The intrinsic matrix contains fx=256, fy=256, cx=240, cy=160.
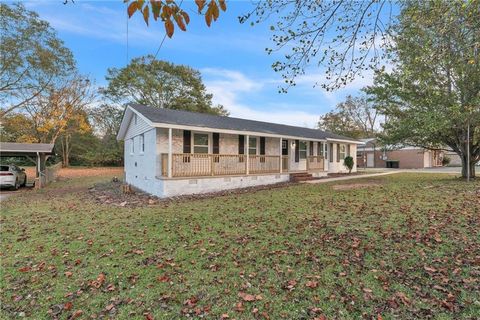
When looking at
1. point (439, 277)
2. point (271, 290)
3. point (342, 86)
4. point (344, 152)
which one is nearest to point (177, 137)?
point (342, 86)

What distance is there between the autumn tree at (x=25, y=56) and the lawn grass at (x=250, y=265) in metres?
17.3

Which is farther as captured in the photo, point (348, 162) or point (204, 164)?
point (348, 162)

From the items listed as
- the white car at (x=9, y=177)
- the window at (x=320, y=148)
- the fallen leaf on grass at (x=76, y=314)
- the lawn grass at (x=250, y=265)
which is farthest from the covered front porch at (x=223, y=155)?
the white car at (x=9, y=177)

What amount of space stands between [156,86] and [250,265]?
30830 mm

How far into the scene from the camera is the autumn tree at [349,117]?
41.2m

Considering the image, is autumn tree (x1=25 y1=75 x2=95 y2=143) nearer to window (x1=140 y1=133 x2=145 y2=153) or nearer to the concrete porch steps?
window (x1=140 y1=133 x2=145 y2=153)

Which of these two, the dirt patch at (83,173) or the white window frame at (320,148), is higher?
the white window frame at (320,148)

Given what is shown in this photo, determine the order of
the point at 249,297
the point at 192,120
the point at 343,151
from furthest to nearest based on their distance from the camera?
the point at 343,151, the point at 192,120, the point at 249,297

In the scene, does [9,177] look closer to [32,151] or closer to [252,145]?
[32,151]

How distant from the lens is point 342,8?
405cm

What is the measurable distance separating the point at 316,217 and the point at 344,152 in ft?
57.6

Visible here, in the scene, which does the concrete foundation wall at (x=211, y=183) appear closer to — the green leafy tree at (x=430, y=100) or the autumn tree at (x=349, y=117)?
the green leafy tree at (x=430, y=100)

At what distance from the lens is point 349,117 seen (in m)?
42.4

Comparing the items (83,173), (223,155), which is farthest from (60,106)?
(223,155)
